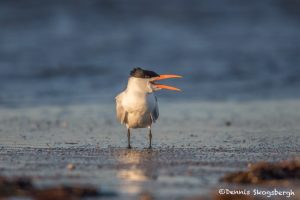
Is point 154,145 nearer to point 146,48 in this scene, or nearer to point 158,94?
point 158,94

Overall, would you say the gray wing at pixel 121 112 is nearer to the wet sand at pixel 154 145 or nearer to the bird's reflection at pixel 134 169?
the wet sand at pixel 154 145

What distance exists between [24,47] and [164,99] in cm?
711

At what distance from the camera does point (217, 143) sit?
9008 millimetres

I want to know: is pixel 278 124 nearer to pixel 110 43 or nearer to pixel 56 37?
pixel 110 43

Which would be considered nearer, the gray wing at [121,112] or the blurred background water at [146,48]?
the gray wing at [121,112]

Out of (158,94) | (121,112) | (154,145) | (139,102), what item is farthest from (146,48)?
(154,145)

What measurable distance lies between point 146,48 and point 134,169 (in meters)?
12.9

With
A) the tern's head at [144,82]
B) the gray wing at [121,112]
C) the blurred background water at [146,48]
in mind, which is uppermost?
the blurred background water at [146,48]

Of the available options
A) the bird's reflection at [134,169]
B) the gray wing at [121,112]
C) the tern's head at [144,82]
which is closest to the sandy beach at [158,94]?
the bird's reflection at [134,169]

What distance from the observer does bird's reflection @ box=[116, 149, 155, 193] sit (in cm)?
621

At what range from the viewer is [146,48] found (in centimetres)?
1984

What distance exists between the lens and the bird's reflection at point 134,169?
6211 mm

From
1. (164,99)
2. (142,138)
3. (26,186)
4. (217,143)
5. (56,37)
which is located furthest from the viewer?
(56,37)

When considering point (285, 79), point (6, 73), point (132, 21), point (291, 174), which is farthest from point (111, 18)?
point (291, 174)
